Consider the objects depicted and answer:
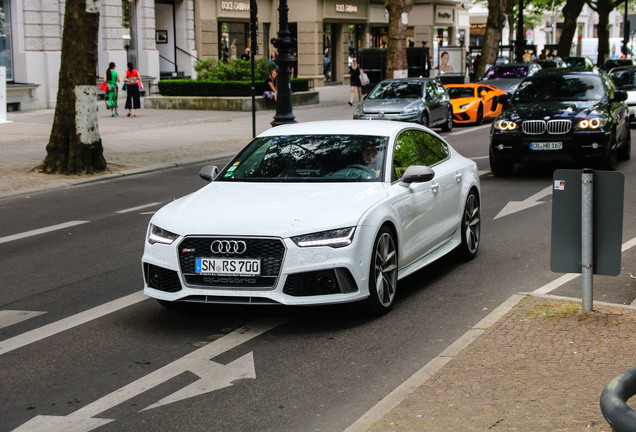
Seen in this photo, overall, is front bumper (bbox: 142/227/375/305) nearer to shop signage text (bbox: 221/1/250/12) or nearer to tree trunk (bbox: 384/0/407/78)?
tree trunk (bbox: 384/0/407/78)

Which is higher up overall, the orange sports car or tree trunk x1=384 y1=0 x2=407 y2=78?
tree trunk x1=384 y1=0 x2=407 y2=78

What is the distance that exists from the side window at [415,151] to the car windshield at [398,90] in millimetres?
16937

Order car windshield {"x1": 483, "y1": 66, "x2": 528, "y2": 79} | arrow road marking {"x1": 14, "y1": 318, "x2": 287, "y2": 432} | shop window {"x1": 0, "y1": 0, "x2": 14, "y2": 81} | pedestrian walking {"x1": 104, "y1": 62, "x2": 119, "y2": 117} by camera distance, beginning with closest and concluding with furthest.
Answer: arrow road marking {"x1": 14, "y1": 318, "x2": 287, "y2": 432} < pedestrian walking {"x1": 104, "y1": 62, "x2": 119, "y2": 117} < shop window {"x1": 0, "y1": 0, "x2": 14, "y2": 81} < car windshield {"x1": 483, "y1": 66, "x2": 528, "y2": 79}

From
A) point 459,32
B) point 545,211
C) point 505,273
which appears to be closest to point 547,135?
point 545,211

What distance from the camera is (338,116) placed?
103ft

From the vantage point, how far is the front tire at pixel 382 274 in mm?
7090

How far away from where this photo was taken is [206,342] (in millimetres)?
6699

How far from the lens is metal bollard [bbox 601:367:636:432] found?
2.48 meters

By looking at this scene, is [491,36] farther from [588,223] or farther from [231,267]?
[231,267]

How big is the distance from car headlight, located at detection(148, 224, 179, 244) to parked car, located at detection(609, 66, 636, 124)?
21.6 metres

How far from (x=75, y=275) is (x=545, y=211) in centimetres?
640

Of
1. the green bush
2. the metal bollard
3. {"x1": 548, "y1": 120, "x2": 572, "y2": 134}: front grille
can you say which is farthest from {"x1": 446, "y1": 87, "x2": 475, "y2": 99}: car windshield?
the metal bollard

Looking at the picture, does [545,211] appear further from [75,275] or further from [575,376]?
[575,376]

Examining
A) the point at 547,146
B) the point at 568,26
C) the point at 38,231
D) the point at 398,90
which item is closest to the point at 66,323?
the point at 38,231
